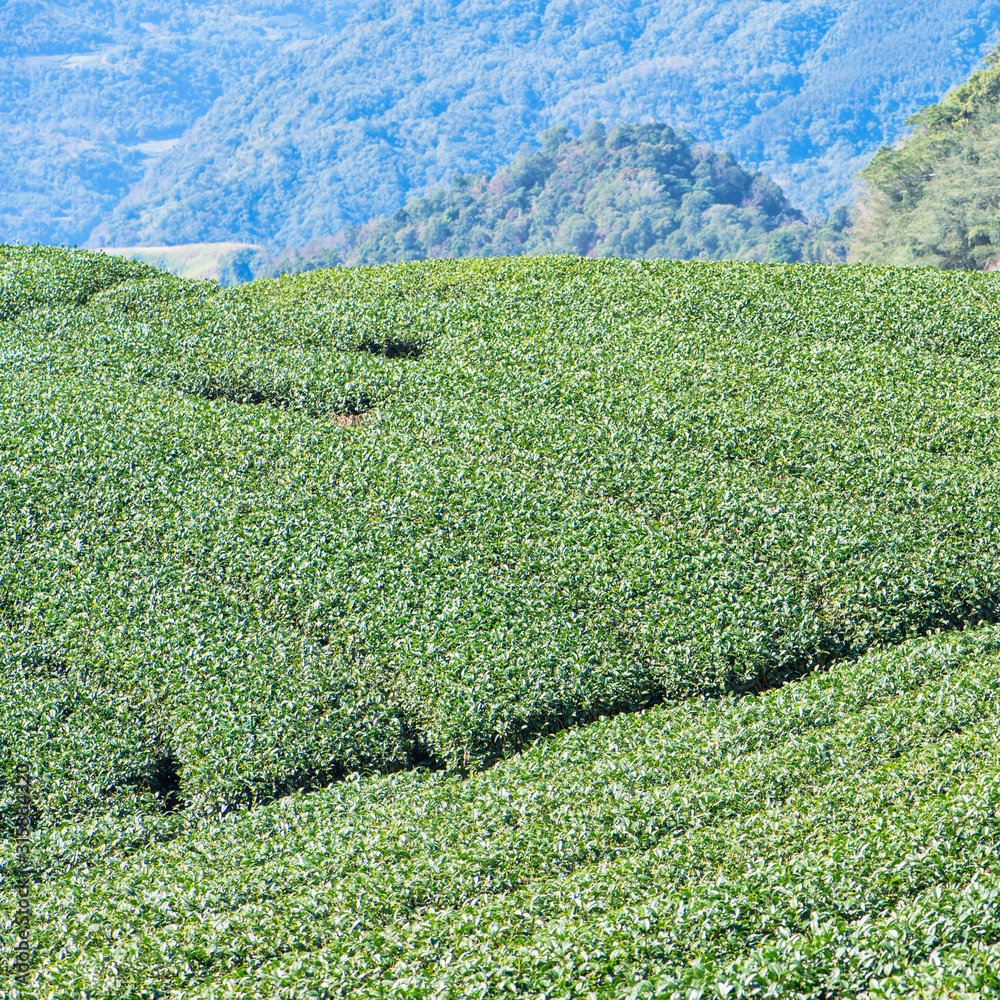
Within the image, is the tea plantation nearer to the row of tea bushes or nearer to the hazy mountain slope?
the row of tea bushes

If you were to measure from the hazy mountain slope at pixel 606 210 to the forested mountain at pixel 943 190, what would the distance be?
6258 cm

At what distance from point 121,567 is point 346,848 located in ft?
29.6

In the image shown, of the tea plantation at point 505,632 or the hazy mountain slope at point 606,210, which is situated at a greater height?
the tea plantation at point 505,632

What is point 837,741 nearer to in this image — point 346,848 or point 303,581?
point 346,848

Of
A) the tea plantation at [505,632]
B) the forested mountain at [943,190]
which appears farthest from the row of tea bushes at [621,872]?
the forested mountain at [943,190]

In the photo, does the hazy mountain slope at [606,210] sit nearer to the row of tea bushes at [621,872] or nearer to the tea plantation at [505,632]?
the tea plantation at [505,632]

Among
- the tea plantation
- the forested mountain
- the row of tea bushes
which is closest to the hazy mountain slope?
the forested mountain

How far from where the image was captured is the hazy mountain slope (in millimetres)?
144625

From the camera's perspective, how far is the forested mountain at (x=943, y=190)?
2334 inches

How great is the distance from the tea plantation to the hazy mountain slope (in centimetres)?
11767

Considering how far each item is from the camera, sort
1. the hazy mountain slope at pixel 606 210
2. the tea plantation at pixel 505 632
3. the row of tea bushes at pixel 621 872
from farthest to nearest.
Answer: the hazy mountain slope at pixel 606 210 → the tea plantation at pixel 505 632 → the row of tea bushes at pixel 621 872

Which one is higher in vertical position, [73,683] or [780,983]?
[780,983]

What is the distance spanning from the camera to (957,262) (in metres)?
61.3

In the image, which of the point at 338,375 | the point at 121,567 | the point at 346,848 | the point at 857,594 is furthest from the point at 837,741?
the point at 338,375
